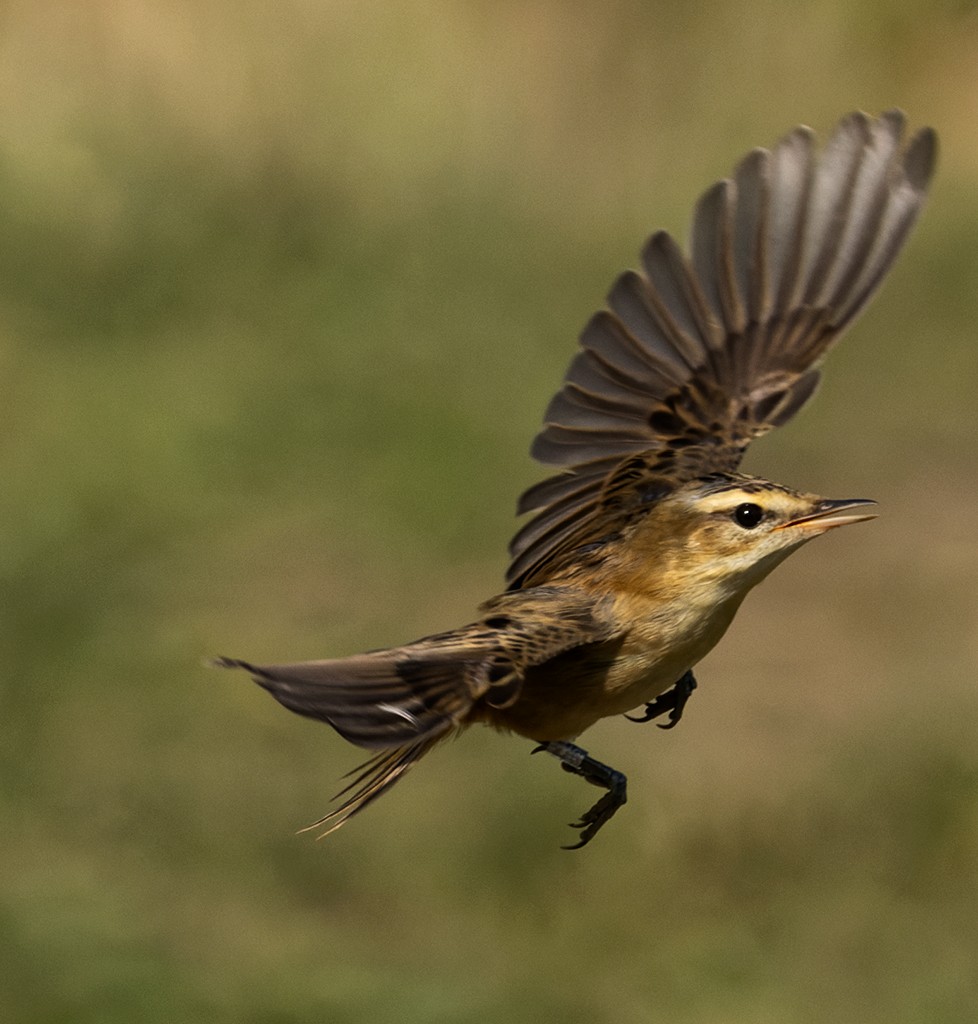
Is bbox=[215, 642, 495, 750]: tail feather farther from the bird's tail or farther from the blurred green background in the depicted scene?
the blurred green background

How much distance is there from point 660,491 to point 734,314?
113cm

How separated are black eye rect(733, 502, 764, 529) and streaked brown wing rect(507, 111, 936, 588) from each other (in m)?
0.77

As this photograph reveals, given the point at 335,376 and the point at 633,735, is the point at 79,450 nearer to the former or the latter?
the point at 335,376

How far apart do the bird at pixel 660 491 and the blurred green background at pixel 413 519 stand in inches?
202

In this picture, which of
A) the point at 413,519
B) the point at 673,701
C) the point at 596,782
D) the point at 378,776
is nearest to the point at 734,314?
the point at 673,701

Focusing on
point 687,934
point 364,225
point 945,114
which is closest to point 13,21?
point 364,225

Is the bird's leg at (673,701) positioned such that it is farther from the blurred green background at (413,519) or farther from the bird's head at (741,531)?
the blurred green background at (413,519)

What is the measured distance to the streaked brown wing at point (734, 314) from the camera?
6852mm

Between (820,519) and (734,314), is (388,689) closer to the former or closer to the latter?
(820,519)

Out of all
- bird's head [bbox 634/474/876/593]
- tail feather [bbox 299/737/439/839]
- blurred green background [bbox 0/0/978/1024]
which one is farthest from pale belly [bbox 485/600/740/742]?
blurred green background [bbox 0/0/978/1024]

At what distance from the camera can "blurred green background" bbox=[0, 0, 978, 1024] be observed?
12.2m

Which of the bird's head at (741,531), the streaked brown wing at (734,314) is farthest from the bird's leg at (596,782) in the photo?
the streaked brown wing at (734,314)

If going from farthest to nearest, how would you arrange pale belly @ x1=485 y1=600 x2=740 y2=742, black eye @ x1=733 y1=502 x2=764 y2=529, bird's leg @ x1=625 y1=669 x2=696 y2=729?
bird's leg @ x1=625 y1=669 x2=696 y2=729 → black eye @ x1=733 y1=502 x2=764 y2=529 → pale belly @ x1=485 y1=600 x2=740 y2=742

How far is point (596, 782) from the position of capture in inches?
221
